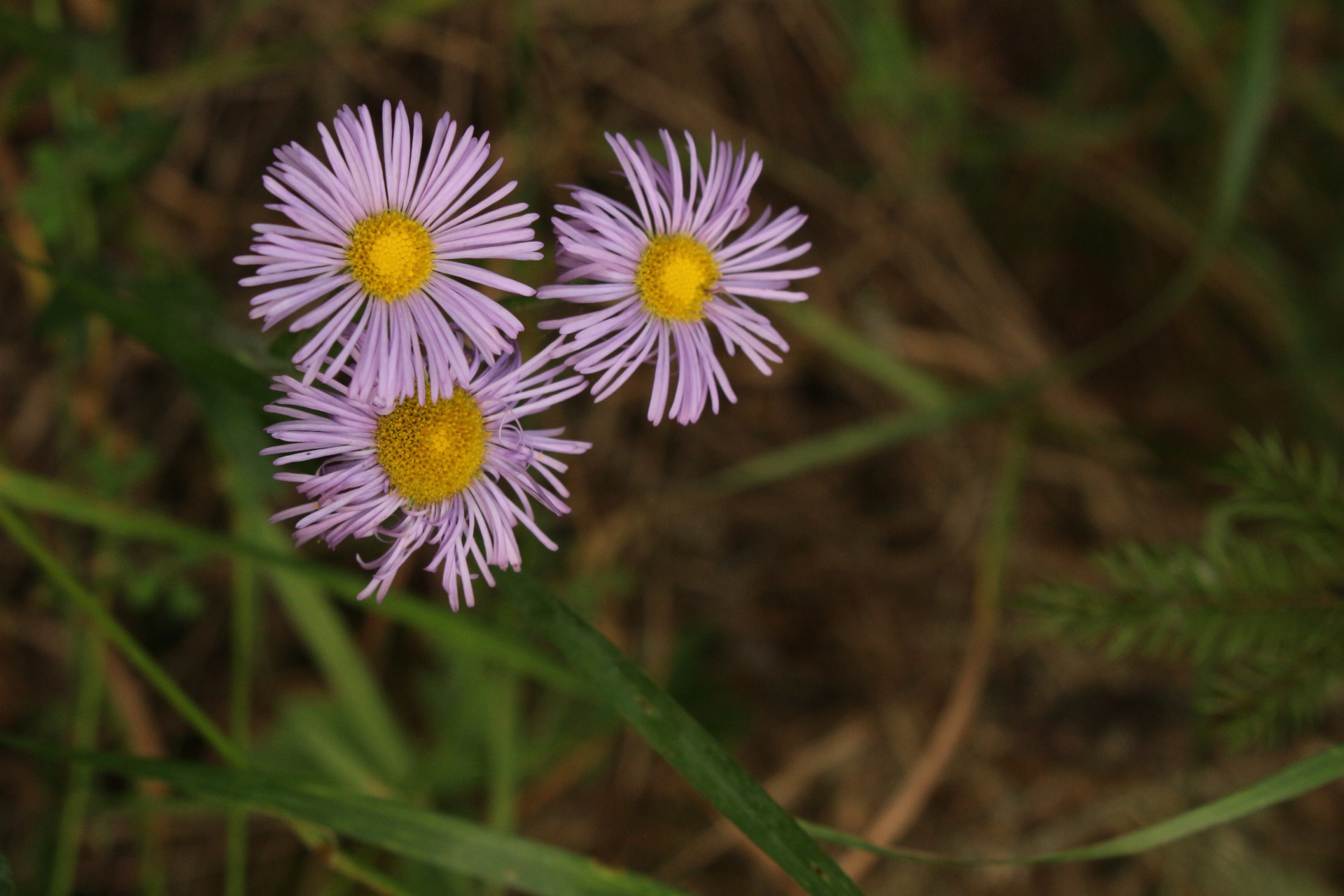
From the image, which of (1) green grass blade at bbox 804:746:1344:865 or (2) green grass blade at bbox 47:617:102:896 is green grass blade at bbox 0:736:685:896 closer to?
(1) green grass blade at bbox 804:746:1344:865

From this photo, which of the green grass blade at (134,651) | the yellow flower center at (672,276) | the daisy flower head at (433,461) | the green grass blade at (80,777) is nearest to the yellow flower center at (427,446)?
the daisy flower head at (433,461)

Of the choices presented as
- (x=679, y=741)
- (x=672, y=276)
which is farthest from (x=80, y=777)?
(x=672, y=276)

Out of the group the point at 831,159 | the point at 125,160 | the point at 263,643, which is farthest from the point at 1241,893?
the point at 125,160

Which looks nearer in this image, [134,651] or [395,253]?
[395,253]

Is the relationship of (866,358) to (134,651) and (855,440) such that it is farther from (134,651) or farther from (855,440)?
(134,651)

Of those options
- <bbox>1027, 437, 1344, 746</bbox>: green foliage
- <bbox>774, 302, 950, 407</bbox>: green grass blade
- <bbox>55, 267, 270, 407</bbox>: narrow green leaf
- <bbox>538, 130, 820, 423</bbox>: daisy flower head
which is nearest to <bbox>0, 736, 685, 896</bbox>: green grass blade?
<bbox>55, 267, 270, 407</bbox>: narrow green leaf

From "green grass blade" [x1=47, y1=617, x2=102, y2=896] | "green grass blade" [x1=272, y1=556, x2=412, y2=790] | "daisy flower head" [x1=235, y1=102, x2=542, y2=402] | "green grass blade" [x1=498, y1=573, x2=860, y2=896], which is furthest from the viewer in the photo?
"green grass blade" [x1=272, y1=556, x2=412, y2=790]

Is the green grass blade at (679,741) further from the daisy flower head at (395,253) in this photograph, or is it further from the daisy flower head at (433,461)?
the daisy flower head at (395,253)
